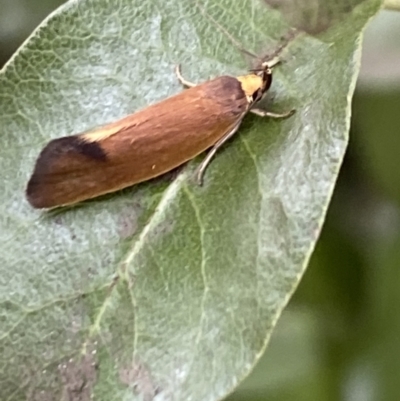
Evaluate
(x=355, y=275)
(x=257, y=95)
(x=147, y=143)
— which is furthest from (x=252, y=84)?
(x=355, y=275)

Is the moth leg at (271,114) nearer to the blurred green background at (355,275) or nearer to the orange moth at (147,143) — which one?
the orange moth at (147,143)

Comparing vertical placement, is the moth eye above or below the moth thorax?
below

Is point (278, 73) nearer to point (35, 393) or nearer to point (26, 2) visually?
point (35, 393)

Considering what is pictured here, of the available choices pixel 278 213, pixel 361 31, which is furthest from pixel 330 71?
pixel 278 213

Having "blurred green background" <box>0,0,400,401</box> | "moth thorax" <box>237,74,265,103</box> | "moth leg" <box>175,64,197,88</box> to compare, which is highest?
"moth leg" <box>175,64,197,88</box>

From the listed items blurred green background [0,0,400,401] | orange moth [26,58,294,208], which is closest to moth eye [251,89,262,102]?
orange moth [26,58,294,208]

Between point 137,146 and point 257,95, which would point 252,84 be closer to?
point 257,95

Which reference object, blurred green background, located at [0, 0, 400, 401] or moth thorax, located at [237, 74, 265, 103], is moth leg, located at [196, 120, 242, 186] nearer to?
moth thorax, located at [237, 74, 265, 103]

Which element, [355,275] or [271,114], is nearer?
[271,114]
